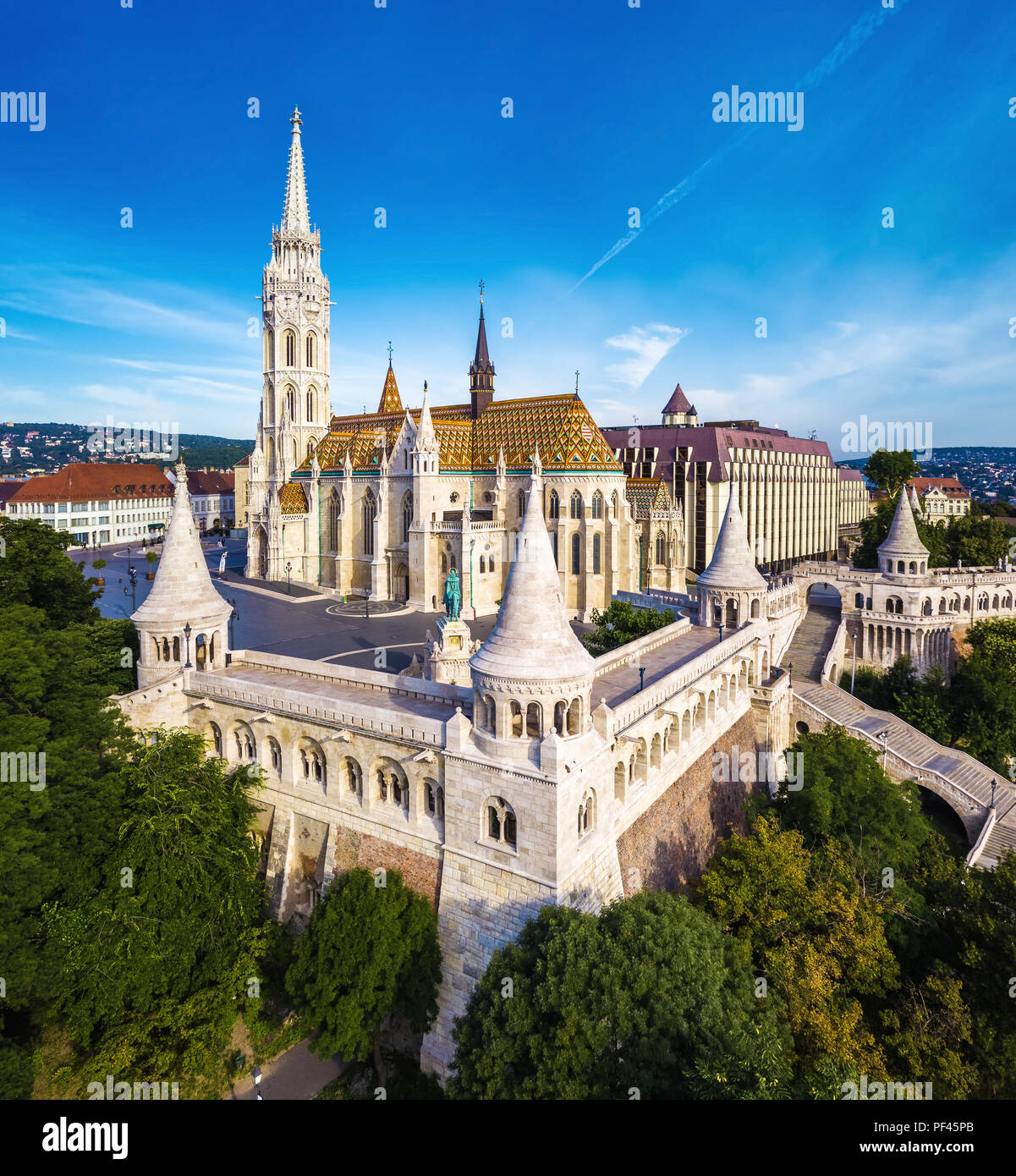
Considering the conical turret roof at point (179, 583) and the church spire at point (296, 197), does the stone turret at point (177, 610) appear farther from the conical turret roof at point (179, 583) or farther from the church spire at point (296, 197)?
the church spire at point (296, 197)

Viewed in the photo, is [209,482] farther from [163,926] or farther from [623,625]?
[163,926]

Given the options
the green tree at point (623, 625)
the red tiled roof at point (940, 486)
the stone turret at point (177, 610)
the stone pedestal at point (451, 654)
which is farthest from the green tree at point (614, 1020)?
the red tiled roof at point (940, 486)

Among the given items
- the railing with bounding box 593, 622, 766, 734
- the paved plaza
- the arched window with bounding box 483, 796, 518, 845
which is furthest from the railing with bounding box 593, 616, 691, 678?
the paved plaza

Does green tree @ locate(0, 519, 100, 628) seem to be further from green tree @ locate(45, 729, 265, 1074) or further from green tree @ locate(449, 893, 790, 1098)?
green tree @ locate(449, 893, 790, 1098)

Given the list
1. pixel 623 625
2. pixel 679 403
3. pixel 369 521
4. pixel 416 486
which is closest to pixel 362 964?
pixel 623 625

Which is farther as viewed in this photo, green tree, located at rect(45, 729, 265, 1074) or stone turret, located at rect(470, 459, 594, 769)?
green tree, located at rect(45, 729, 265, 1074)

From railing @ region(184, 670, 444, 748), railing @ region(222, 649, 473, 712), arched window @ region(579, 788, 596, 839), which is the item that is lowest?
arched window @ region(579, 788, 596, 839)
